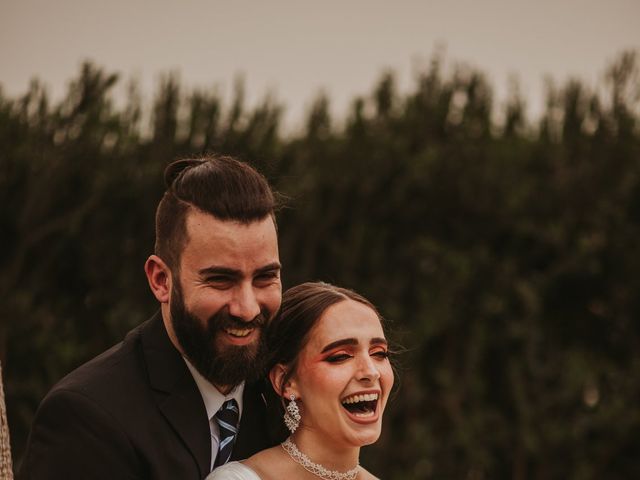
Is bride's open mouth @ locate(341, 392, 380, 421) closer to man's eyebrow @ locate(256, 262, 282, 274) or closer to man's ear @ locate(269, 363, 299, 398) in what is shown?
A: man's ear @ locate(269, 363, 299, 398)

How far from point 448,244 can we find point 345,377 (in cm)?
511

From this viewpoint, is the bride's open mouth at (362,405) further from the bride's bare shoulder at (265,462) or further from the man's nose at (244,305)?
the man's nose at (244,305)

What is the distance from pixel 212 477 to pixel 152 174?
15.1ft

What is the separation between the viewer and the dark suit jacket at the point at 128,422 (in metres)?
3.57

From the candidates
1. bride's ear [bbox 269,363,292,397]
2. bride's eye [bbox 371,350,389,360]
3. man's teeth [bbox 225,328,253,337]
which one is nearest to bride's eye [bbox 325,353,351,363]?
bride's eye [bbox 371,350,389,360]

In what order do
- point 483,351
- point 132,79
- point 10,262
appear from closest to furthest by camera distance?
1. point 10,262
2. point 132,79
3. point 483,351

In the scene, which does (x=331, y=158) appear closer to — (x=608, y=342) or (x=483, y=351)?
(x=483, y=351)

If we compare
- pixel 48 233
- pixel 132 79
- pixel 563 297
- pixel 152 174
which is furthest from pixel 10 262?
pixel 563 297

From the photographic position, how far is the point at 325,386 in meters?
3.90

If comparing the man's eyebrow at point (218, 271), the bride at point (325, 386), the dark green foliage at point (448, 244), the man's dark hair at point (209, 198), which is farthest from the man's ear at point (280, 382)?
the dark green foliage at point (448, 244)

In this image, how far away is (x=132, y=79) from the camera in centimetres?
824

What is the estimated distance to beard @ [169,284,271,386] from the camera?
12.6ft

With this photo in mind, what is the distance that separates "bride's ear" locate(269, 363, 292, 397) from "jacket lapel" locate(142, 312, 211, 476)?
0.32 meters

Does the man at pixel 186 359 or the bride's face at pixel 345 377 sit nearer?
the man at pixel 186 359
